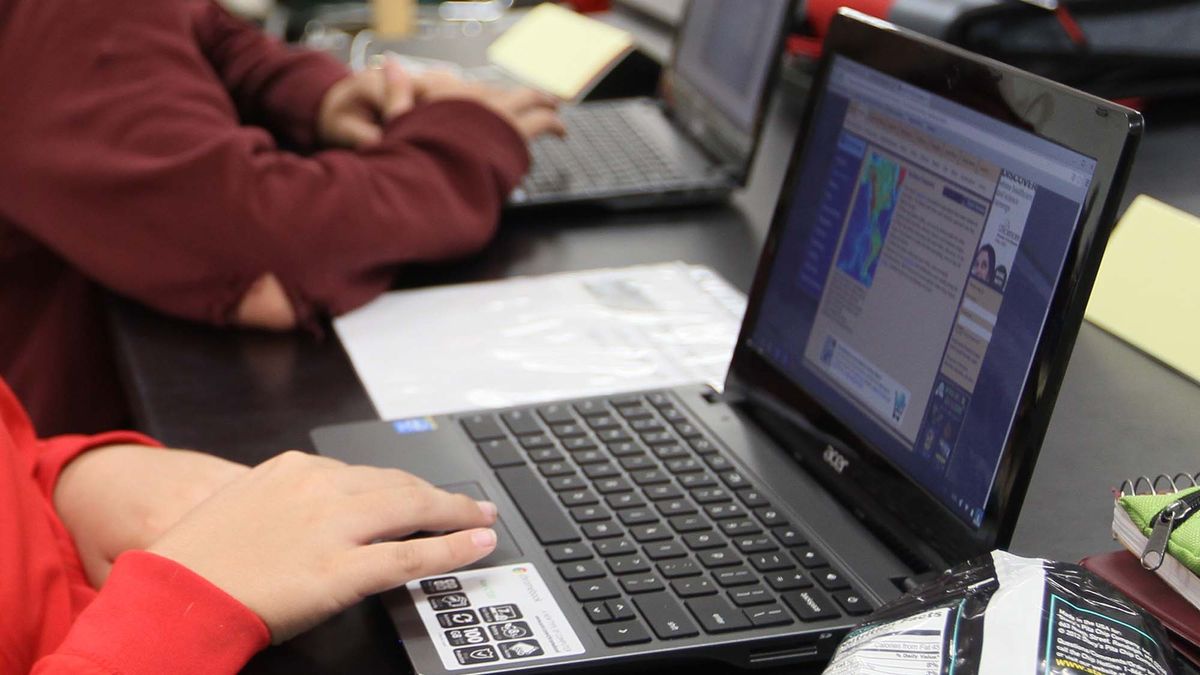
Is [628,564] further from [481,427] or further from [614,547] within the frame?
[481,427]

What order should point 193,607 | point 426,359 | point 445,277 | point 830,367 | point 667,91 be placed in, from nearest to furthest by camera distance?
point 193,607
point 830,367
point 426,359
point 445,277
point 667,91

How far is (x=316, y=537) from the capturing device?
627 millimetres

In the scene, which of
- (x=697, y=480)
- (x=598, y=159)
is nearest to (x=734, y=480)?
(x=697, y=480)

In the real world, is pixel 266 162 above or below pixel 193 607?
above

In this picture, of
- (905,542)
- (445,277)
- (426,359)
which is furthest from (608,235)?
(905,542)

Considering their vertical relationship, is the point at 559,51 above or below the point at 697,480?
above

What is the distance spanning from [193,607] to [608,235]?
0.64 metres

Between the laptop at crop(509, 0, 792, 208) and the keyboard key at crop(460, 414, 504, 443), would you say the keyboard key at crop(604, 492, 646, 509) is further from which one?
the laptop at crop(509, 0, 792, 208)

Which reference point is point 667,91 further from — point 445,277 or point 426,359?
point 426,359

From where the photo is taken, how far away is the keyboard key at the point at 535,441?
30.0 inches

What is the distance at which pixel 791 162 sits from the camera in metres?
0.78

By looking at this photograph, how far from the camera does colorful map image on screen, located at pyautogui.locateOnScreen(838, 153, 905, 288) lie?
69 cm

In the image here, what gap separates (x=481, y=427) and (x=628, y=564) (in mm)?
Result: 175

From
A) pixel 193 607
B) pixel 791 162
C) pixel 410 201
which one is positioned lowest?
pixel 193 607
